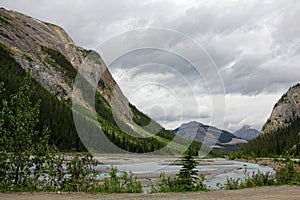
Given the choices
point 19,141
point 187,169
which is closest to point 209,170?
point 187,169

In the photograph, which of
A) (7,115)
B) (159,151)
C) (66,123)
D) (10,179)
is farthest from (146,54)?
(159,151)

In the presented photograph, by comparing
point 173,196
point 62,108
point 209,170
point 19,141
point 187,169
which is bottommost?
point 209,170

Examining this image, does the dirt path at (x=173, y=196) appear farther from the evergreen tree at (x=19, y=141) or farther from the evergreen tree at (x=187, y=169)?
the evergreen tree at (x=19, y=141)

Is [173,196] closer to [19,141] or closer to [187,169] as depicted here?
[187,169]

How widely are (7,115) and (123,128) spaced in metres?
170

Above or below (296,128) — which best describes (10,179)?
below

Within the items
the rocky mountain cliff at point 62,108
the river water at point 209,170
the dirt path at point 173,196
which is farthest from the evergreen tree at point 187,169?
the rocky mountain cliff at point 62,108

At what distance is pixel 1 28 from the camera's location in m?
188

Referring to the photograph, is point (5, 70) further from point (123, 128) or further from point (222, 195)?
point (222, 195)

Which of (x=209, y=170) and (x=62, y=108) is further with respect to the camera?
(x=62, y=108)

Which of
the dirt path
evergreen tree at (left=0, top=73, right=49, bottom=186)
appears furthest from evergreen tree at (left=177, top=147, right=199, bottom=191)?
evergreen tree at (left=0, top=73, right=49, bottom=186)

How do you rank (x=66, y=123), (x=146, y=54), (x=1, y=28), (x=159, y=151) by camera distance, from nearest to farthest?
1. (x=146, y=54)
2. (x=66, y=123)
3. (x=159, y=151)
4. (x=1, y=28)

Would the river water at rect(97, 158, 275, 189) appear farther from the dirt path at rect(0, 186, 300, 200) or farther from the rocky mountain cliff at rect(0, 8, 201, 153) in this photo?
the rocky mountain cliff at rect(0, 8, 201, 153)

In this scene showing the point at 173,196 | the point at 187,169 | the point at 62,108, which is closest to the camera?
the point at 173,196
